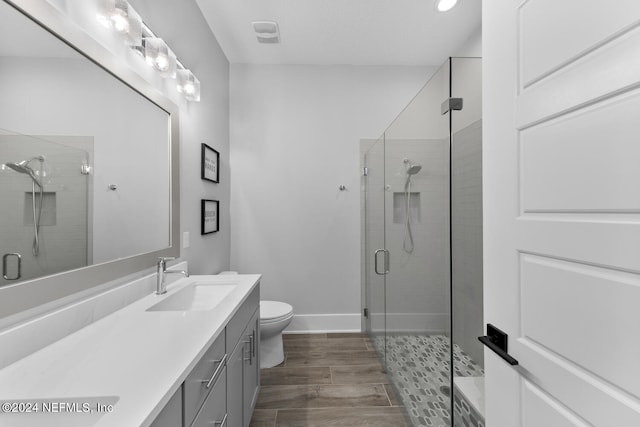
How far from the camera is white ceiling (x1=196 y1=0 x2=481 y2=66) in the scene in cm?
210

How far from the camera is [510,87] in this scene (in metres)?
0.81

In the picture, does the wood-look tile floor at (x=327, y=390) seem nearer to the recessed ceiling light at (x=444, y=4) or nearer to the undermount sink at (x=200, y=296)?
the undermount sink at (x=200, y=296)

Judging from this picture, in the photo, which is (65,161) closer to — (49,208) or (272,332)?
(49,208)

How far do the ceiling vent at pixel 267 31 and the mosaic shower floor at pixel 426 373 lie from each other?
98.2 inches

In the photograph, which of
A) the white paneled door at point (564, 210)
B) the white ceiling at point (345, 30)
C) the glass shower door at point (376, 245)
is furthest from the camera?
the glass shower door at point (376, 245)

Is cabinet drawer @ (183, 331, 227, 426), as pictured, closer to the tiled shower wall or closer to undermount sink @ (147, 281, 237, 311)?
undermount sink @ (147, 281, 237, 311)

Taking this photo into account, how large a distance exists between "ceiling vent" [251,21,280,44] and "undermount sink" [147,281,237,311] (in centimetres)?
203

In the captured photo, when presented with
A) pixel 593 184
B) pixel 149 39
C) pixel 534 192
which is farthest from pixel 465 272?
pixel 149 39

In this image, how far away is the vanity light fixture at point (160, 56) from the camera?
1448 millimetres

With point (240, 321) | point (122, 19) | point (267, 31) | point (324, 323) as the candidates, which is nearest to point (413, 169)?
point (240, 321)

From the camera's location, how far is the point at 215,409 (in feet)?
3.41

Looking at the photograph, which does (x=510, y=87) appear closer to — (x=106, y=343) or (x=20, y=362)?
(x=106, y=343)

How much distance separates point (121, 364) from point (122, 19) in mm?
1360

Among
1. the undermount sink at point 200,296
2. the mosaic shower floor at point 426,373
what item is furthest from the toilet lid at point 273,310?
the mosaic shower floor at point 426,373
